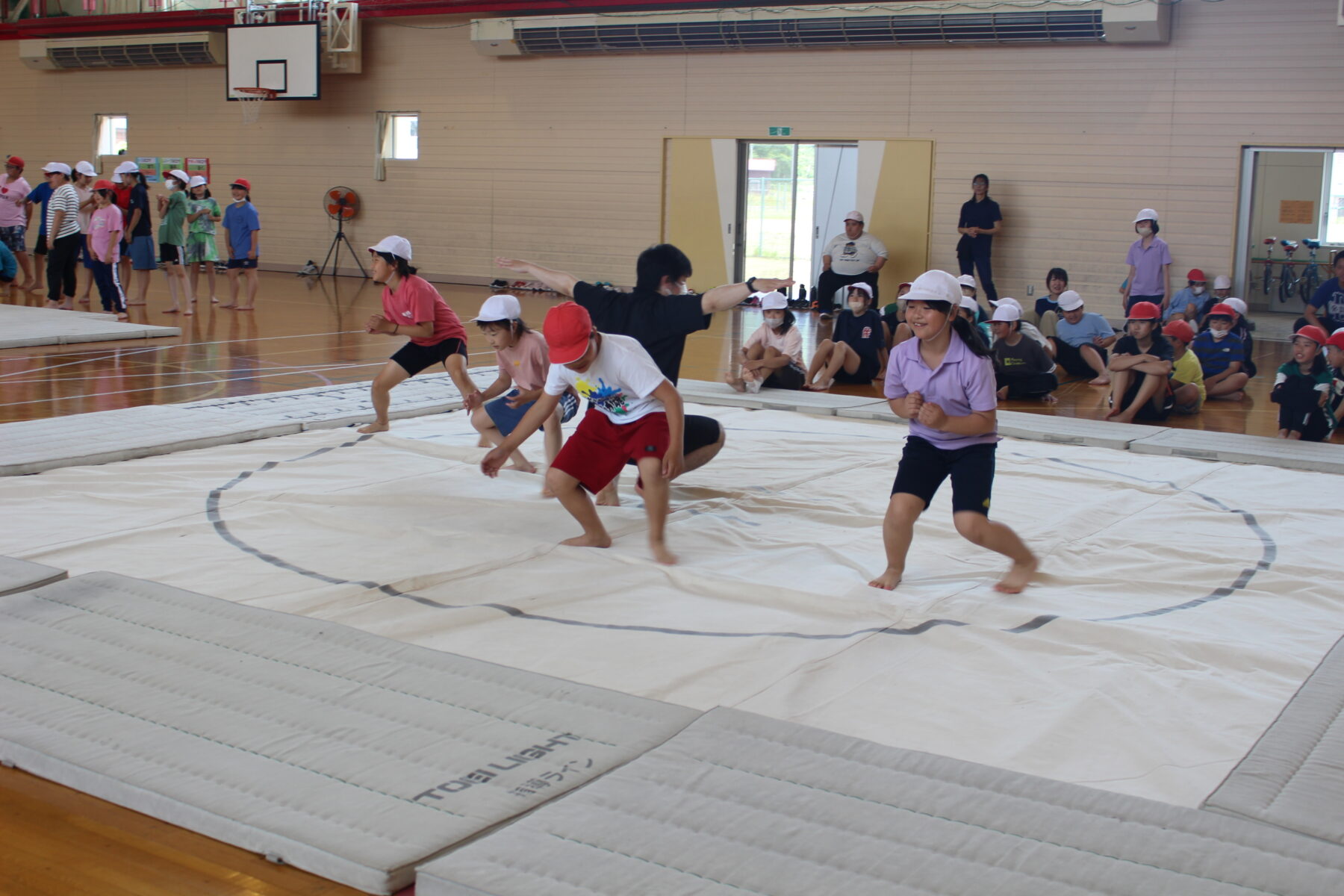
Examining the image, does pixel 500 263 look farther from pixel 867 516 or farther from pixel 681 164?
pixel 681 164

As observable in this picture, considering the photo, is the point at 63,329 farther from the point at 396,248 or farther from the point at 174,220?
the point at 396,248

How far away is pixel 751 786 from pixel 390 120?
17537mm

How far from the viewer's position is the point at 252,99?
18984mm

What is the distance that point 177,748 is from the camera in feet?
8.65

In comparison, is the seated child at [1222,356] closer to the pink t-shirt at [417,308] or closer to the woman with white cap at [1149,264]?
the woman with white cap at [1149,264]

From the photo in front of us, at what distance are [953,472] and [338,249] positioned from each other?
16.6 meters

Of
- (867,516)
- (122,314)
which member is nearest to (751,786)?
(867,516)

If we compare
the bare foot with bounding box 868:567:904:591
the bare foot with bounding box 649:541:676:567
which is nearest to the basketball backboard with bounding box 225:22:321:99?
the bare foot with bounding box 649:541:676:567

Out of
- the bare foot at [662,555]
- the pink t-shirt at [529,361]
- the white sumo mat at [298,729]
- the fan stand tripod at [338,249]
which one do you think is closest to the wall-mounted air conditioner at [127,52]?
the fan stand tripod at [338,249]

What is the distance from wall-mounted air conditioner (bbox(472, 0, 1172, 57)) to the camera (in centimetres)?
1302

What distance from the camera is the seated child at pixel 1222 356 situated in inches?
349

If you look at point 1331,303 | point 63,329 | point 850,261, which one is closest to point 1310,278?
point 1331,303

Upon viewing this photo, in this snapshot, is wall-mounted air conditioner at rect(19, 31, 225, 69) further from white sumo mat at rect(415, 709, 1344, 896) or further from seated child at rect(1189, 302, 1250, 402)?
white sumo mat at rect(415, 709, 1344, 896)

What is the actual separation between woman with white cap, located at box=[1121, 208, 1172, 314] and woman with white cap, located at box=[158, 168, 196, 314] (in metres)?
9.81
